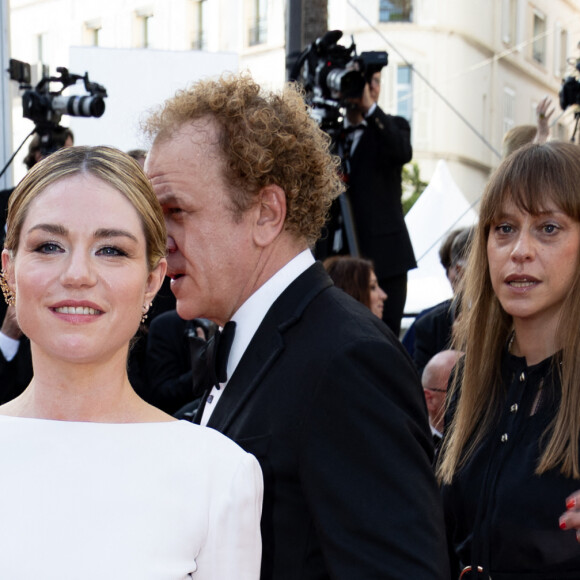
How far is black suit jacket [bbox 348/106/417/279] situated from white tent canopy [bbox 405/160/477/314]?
188 centimetres

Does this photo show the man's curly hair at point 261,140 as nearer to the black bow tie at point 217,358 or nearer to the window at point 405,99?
the black bow tie at point 217,358

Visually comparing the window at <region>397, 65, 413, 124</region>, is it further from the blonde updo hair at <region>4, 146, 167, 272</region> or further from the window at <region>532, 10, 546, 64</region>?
the blonde updo hair at <region>4, 146, 167, 272</region>

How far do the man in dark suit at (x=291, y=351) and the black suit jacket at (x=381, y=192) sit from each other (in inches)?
108

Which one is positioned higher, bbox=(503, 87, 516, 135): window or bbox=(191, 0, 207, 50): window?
bbox=(191, 0, 207, 50): window

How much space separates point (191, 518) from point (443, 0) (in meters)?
9.31

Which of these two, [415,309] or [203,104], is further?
[415,309]

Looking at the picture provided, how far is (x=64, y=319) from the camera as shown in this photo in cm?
166

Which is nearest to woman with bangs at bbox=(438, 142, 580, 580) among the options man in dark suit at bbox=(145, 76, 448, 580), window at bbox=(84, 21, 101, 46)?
man in dark suit at bbox=(145, 76, 448, 580)

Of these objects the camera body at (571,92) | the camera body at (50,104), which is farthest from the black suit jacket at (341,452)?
the camera body at (571,92)

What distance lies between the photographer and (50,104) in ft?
17.4

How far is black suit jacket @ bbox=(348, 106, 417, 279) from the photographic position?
5004 mm

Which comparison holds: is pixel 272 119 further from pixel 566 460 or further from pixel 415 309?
pixel 415 309

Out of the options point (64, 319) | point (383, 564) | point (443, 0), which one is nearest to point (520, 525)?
point (383, 564)

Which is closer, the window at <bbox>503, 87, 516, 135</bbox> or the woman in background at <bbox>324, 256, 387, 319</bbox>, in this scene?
the woman in background at <bbox>324, 256, 387, 319</bbox>
